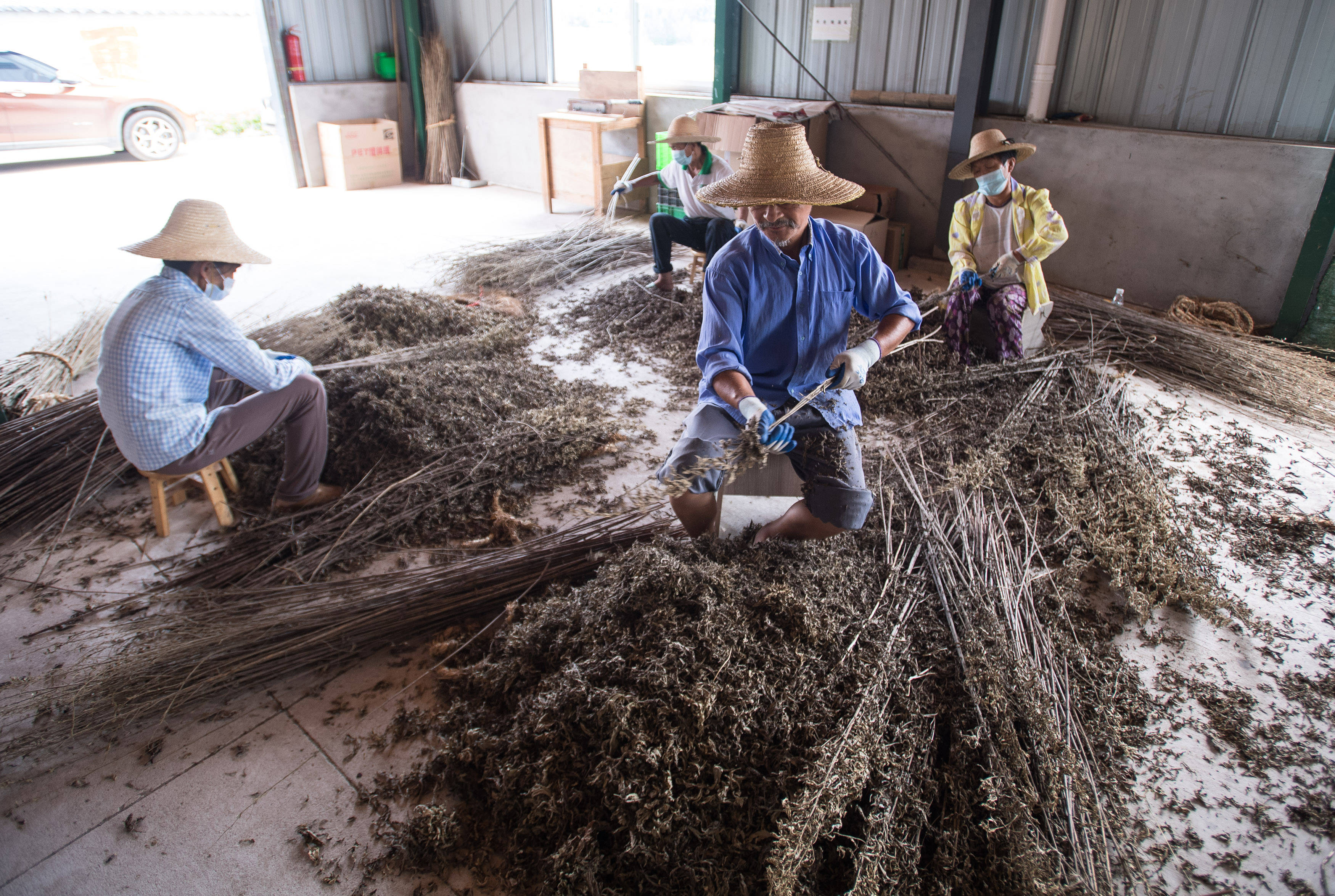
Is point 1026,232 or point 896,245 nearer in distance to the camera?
point 1026,232

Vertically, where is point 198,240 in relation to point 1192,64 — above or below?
below

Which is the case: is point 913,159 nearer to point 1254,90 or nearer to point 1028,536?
point 1254,90

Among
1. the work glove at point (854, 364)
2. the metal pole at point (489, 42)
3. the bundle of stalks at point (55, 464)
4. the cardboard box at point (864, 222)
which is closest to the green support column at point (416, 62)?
the metal pole at point (489, 42)

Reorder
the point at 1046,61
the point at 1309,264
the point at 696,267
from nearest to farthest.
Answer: the point at 1309,264
the point at 1046,61
the point at 696,267

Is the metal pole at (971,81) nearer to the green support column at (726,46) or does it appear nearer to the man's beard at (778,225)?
the green support column at (726,46)

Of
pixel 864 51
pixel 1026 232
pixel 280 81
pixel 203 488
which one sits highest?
pixel 864 51

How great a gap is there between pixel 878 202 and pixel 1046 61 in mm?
1366

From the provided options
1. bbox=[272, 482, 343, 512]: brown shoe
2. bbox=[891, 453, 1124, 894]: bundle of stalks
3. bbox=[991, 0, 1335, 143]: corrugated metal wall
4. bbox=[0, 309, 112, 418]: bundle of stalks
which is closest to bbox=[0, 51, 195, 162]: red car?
bbox=[0, 309, 112, 418]: bundle of stalks

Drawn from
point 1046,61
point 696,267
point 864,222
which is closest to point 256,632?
point 696,267

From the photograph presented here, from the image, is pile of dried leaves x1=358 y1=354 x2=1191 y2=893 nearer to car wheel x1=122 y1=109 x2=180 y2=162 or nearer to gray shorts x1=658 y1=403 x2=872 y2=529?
gray shorts x1=658 y1=403 x2=872 y2=529

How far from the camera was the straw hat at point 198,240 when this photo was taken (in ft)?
8.23

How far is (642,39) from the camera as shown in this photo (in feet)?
24.9

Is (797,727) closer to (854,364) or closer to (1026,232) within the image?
(854,364)

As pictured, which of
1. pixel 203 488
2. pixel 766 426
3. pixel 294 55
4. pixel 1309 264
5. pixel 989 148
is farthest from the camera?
pixel 294 55
